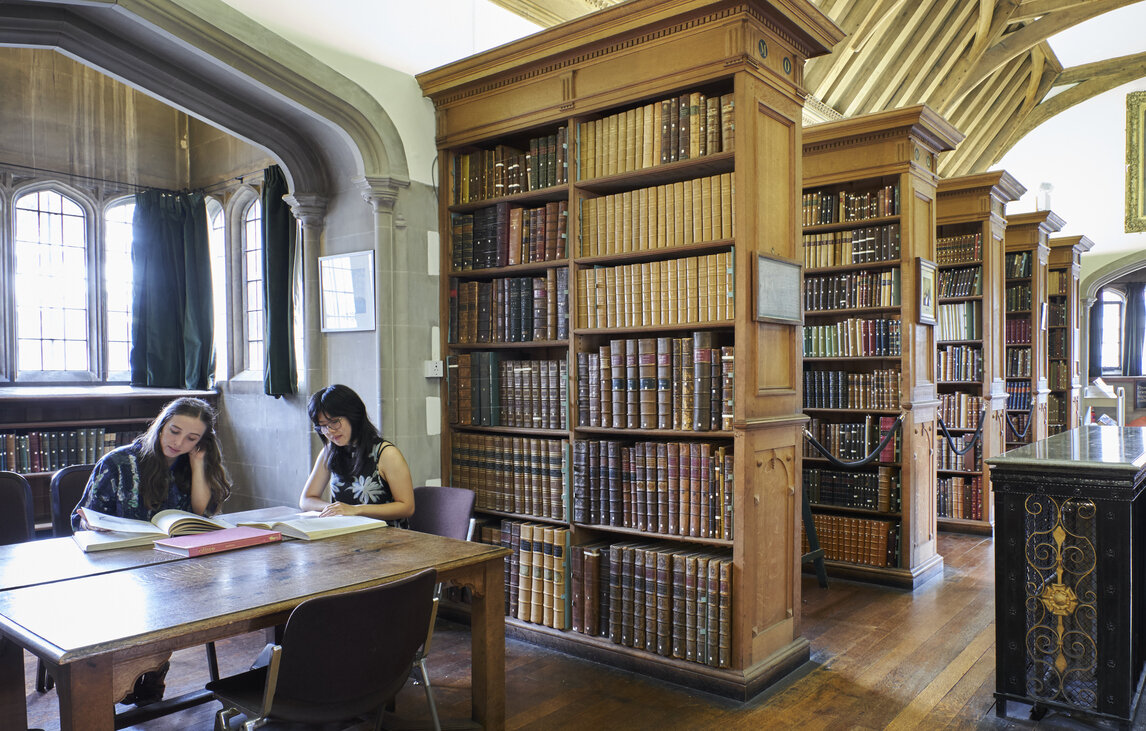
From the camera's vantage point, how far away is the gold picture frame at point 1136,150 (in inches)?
499

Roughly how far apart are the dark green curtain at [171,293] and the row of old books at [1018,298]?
7691mm

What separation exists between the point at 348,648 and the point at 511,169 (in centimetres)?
293

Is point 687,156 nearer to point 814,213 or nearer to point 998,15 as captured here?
point 814,213

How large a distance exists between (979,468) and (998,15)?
773 cm

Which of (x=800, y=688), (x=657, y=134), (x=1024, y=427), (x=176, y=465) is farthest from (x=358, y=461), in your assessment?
(x=1024, y=427)

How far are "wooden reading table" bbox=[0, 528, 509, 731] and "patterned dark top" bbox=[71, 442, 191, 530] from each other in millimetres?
290

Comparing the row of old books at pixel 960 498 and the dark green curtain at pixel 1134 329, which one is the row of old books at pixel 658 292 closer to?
the row of old books at pixel 960 498

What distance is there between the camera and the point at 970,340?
6844 mm

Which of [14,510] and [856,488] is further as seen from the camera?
[856,488]

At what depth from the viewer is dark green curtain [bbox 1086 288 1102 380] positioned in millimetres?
16172

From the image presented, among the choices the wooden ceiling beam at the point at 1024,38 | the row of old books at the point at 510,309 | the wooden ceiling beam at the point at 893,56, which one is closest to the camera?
the row of old books at the point at 510,309

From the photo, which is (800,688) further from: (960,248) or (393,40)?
(960,248)

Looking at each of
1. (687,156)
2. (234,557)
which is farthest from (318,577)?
(687,156)

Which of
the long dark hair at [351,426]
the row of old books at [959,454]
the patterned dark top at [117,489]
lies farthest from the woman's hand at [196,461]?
the row of old books at [959,454]
